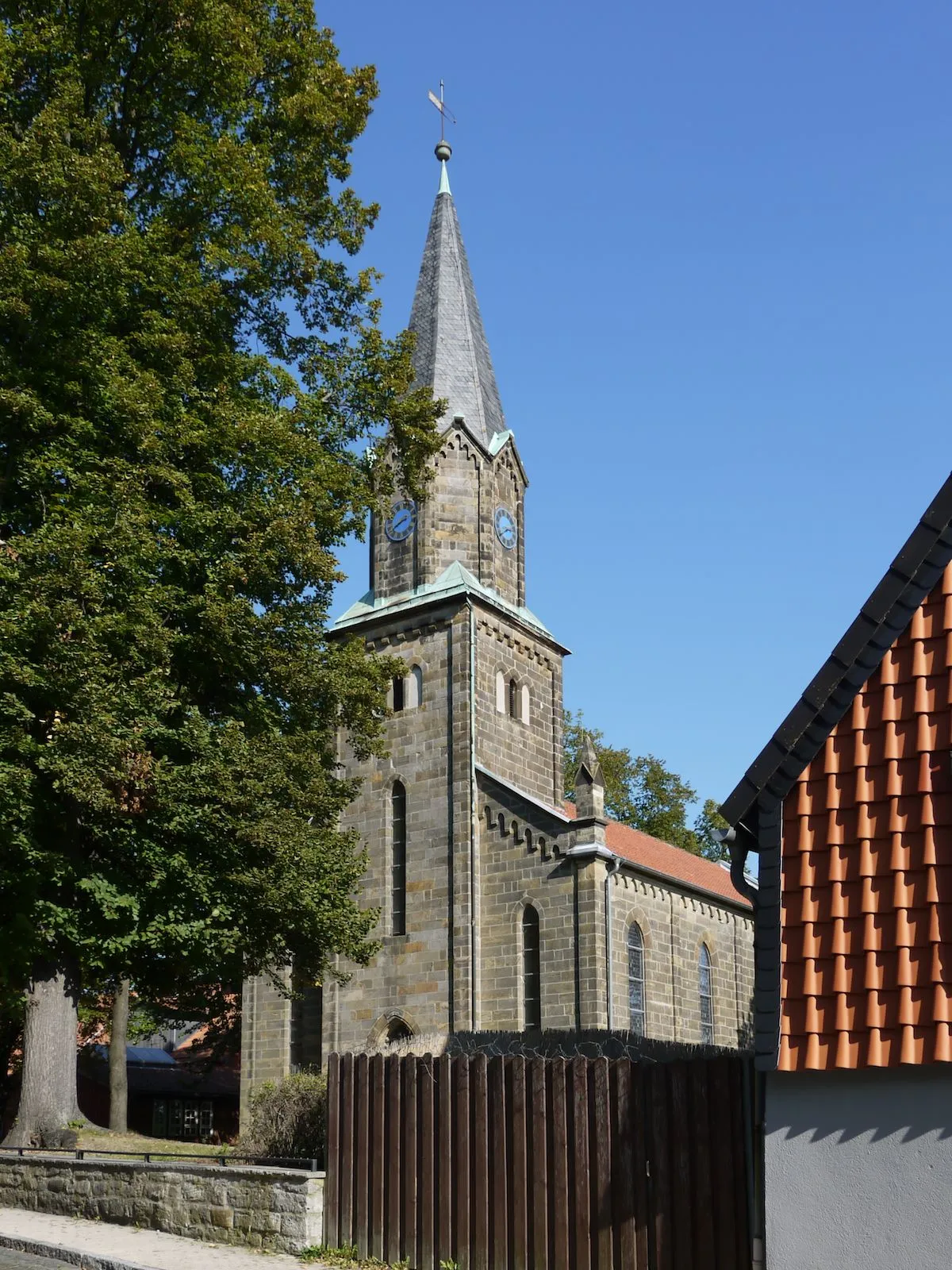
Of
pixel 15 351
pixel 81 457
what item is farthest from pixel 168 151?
pixel 81 457

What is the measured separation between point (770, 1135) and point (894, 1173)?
904 mm

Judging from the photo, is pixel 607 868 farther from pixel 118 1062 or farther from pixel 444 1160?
pixel 444 1160

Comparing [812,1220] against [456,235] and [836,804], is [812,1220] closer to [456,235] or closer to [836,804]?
[836,804]

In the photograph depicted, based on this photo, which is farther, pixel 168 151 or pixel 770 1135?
pixel 168 151

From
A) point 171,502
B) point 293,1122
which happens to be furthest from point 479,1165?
point 171,502

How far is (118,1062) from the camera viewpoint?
36281 mm

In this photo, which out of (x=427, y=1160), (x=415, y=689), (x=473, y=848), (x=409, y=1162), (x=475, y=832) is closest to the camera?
(x=427, y=1160)

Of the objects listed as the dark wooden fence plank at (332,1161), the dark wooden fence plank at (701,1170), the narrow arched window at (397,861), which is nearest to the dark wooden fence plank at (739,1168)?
the dark wooden fence plank at (701,1170)

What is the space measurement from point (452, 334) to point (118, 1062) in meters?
21.4

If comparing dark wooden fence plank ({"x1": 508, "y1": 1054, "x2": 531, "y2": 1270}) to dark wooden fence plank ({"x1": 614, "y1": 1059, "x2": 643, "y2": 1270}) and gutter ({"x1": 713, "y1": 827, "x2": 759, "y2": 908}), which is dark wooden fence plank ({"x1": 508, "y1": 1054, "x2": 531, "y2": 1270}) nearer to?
dark wooden fence plank ({"x1": 614, "y1": 1059, "x2": 643, "y2": 1270})

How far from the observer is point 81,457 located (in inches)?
681

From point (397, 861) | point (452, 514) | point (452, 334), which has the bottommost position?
A: point (397, 861)

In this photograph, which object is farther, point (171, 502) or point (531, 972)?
point (531, 972)

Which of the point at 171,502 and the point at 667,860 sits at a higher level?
the point at 171,502
